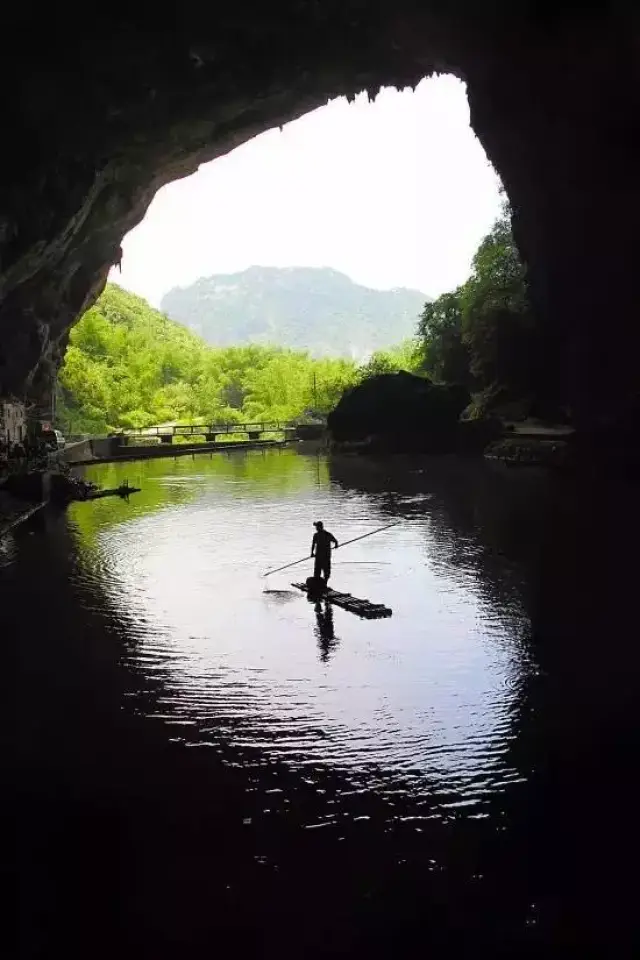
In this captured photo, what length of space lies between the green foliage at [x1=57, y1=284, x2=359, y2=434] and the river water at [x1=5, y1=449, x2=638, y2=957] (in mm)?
51630

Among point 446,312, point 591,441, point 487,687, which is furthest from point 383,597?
point 446,312

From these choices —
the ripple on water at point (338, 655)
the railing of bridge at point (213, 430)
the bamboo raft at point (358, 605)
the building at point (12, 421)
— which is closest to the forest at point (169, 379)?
the railing of bridge at point (213, 430)

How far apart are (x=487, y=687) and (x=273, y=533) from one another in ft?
37.4

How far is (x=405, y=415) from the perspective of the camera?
49750 mm

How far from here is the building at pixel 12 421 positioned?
109ft

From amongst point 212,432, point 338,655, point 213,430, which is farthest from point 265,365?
point 338,655

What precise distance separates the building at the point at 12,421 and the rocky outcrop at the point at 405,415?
67.1 ft

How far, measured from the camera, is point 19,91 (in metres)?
26.0

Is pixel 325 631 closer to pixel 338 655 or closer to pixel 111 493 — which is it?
pixel 338 655

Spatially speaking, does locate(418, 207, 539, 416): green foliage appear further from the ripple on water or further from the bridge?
the ripple on water

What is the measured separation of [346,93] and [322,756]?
3529 cm

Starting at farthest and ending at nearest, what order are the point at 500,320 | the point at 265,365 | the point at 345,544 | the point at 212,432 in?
the point at 265,365, the point at 212,432, the point at 500,320, the point at 345,544

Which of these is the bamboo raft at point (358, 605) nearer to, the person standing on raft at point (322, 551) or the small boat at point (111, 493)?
the person standing on raft at point (322, 551)

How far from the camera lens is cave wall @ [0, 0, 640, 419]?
23.0 meters
